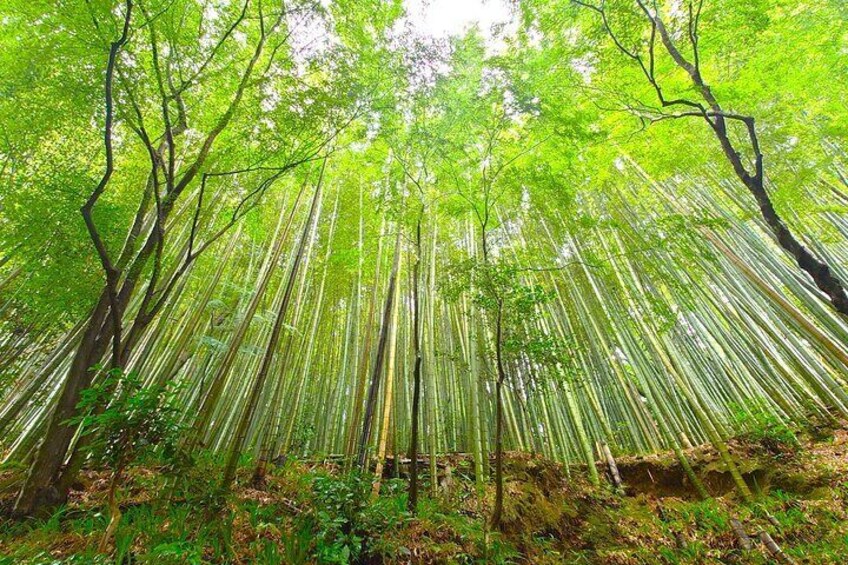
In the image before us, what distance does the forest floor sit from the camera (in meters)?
2.20

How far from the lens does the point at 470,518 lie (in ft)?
10.8

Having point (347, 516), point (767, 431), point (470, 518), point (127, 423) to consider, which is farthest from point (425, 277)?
point (767, 431)

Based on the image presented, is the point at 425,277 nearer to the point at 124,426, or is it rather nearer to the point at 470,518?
the point at 470,518

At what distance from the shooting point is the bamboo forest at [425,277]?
2.36m

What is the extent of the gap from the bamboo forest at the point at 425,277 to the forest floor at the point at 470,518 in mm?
31

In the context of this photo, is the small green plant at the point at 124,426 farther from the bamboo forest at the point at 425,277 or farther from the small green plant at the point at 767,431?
the small green plant at the point at 767,431

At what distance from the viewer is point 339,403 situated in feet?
15.6

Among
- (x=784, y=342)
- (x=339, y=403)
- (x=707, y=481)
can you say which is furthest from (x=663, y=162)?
→ (x=339, y=403)

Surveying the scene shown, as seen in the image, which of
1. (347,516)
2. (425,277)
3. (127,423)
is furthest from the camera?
(425,277)

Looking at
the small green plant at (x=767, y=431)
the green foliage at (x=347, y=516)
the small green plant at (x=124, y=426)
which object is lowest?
the green foliage at (x=347, y=516)

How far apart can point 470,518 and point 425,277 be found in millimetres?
2791

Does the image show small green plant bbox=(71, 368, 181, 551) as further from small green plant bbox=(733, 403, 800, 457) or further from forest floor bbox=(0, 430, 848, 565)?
small green plant bbox=(733, 403, 800, 457)

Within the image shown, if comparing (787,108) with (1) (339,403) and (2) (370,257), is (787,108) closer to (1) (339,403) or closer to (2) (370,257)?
(2) (370,257)

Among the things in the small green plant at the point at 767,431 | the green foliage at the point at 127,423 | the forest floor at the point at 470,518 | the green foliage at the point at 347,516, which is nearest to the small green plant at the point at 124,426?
the green foliage at the point at 127,423
